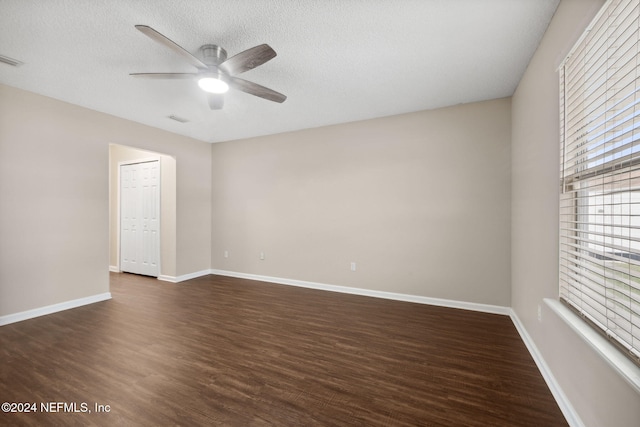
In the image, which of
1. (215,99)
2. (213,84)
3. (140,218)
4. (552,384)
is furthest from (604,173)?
(140,218)

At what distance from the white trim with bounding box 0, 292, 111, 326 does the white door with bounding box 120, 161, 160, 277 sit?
1.26m

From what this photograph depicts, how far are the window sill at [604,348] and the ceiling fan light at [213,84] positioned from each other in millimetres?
2955

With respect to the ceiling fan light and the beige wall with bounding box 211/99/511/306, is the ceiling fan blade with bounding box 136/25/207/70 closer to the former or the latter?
the ceiling fan light

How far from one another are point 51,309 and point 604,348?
4989 mm

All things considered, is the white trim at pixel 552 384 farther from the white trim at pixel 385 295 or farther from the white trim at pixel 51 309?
the white trim at pixel 51 309

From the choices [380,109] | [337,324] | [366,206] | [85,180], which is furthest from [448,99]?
[85,180]

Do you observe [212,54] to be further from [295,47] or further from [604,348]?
[604,348]

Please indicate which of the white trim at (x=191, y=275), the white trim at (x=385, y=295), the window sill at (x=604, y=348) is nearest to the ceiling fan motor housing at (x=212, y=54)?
the window sill at (x=604, y=348)

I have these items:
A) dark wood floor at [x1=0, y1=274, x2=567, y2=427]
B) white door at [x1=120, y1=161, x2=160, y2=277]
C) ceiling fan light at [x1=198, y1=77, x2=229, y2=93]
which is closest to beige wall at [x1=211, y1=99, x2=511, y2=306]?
dark wood floor at [x1=0, y1=274, x2=567, y2=427]

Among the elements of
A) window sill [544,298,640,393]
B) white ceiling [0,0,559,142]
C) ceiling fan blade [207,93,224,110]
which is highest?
white ceiling [0,0,559,142]

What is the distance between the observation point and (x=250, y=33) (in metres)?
2.12

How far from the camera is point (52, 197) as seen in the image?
3.33m

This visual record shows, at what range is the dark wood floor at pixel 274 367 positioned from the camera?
167 centimetres

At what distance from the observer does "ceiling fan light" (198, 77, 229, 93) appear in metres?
2.33
